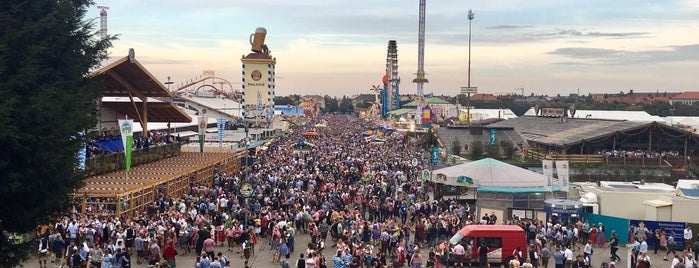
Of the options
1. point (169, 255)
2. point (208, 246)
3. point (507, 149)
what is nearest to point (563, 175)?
point (208, 246)

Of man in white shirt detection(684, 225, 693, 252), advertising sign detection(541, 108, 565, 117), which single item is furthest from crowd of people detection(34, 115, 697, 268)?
advertising sign detection(541, 108, 565, 117)

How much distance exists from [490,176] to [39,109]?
60.5 feet

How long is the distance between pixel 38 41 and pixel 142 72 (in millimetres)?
22115

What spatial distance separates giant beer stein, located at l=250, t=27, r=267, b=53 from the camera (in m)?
107

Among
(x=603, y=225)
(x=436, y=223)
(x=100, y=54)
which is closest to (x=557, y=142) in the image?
(x=603, y=225)

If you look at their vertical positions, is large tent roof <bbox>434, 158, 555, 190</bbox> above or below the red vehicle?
above

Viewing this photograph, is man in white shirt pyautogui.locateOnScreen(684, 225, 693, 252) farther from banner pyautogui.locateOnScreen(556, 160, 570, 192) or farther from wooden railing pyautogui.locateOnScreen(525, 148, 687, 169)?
wooden railing pyautogui.locateOnScreen(525, 148, 687, 169)

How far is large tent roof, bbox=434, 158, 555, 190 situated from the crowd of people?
4.12ft

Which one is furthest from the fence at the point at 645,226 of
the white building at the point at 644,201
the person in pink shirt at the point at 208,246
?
the person in pink shirt at the point at 208,246

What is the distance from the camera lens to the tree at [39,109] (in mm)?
9219

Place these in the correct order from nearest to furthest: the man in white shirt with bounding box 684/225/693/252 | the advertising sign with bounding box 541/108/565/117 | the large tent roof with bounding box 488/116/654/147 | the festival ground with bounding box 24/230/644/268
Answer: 1. the festival ground with bounding box 24/230/644/268
2. the man in white shirt with bounding box 684/225/693/252
3. the large tent roof with bounding box 488/116/654/147
4. the advertising sign with bounding box 541/108/565/117

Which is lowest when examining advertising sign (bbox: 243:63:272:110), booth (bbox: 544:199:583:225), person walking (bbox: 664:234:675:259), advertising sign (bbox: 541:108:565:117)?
person walking (bbox: 664:234:675:259)

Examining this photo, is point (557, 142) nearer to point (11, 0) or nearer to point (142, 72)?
point (142, 72)

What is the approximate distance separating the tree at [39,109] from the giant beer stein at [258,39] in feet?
318
